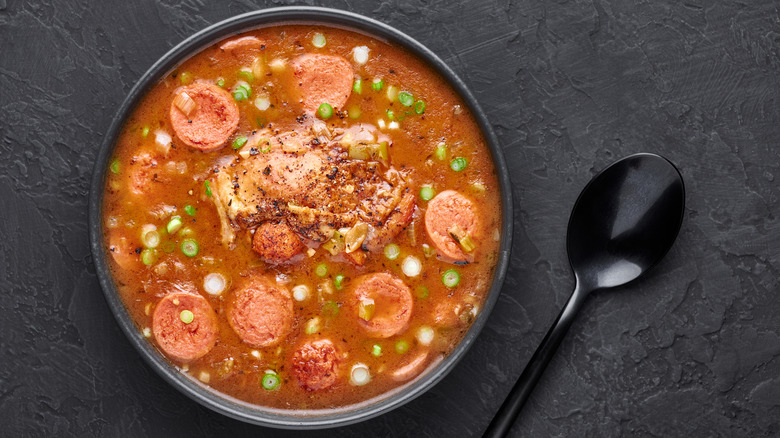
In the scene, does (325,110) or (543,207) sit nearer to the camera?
(325,110)

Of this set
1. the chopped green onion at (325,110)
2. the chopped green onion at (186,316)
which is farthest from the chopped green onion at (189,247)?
the chopped green onion at (325,110)

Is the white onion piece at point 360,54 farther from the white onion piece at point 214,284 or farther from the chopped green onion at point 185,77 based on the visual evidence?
the white onion piece at point 214,284

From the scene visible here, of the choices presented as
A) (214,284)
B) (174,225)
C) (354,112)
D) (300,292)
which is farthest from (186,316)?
(354,112)

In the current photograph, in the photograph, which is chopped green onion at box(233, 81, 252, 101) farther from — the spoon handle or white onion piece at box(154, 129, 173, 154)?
the spoon handle

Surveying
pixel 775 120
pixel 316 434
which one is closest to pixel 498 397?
pixel 316 434

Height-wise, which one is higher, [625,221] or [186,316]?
[186,316]

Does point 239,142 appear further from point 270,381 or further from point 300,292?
point 270,381

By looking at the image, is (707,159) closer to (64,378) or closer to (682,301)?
(682,301)
